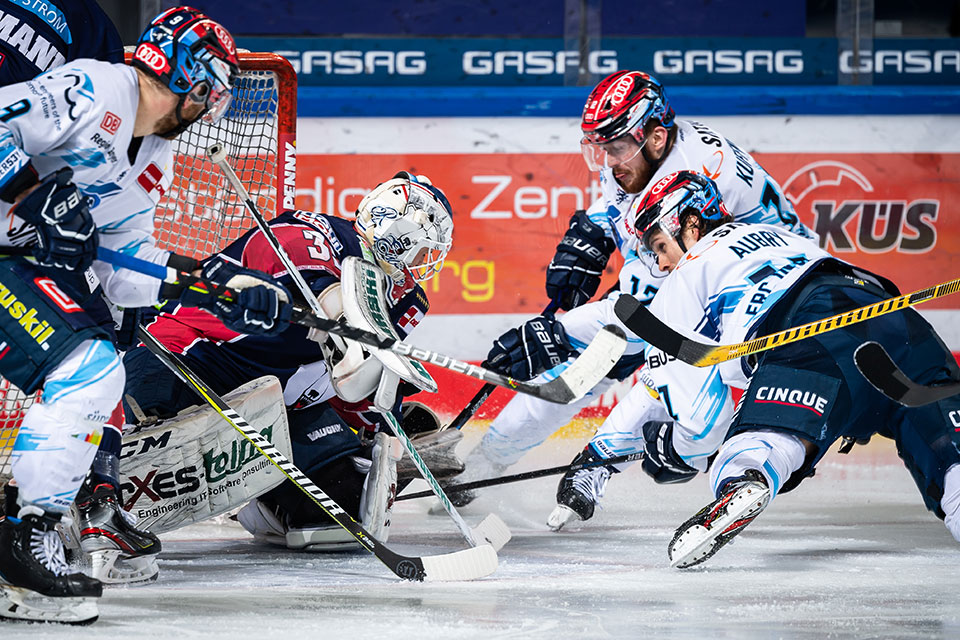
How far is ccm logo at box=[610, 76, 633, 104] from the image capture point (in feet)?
12.8

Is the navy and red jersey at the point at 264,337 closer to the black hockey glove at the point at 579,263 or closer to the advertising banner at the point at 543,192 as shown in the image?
the black hockey glove at the point at 579,263

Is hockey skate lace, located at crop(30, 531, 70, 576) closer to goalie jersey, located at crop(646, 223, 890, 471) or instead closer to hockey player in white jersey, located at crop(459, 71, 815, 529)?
goalie jersey, located at crop(646, 223, 890, 471)

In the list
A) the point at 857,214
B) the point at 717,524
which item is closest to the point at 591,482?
the point at 717,524

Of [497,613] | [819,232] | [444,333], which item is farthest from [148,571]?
[819,232]

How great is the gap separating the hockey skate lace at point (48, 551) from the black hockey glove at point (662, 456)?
169 cm

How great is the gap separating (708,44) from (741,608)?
3.75 m

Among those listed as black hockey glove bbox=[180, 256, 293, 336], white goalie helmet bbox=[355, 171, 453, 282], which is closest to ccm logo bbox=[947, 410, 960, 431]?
white goalie helmet bbox=[355, 171, 453, 282]

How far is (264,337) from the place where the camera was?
3.05 m

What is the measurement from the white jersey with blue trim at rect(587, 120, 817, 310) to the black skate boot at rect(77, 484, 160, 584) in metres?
1.82

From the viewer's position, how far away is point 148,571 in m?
2.58

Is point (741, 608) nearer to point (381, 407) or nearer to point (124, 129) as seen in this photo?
point (381, 407)

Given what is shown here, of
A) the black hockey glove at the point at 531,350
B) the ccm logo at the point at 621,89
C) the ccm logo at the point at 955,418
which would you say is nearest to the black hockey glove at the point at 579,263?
the black hockey glove at the point at 531,350

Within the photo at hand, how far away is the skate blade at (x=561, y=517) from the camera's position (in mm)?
3486

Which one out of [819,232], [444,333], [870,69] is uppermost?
[870,69]
